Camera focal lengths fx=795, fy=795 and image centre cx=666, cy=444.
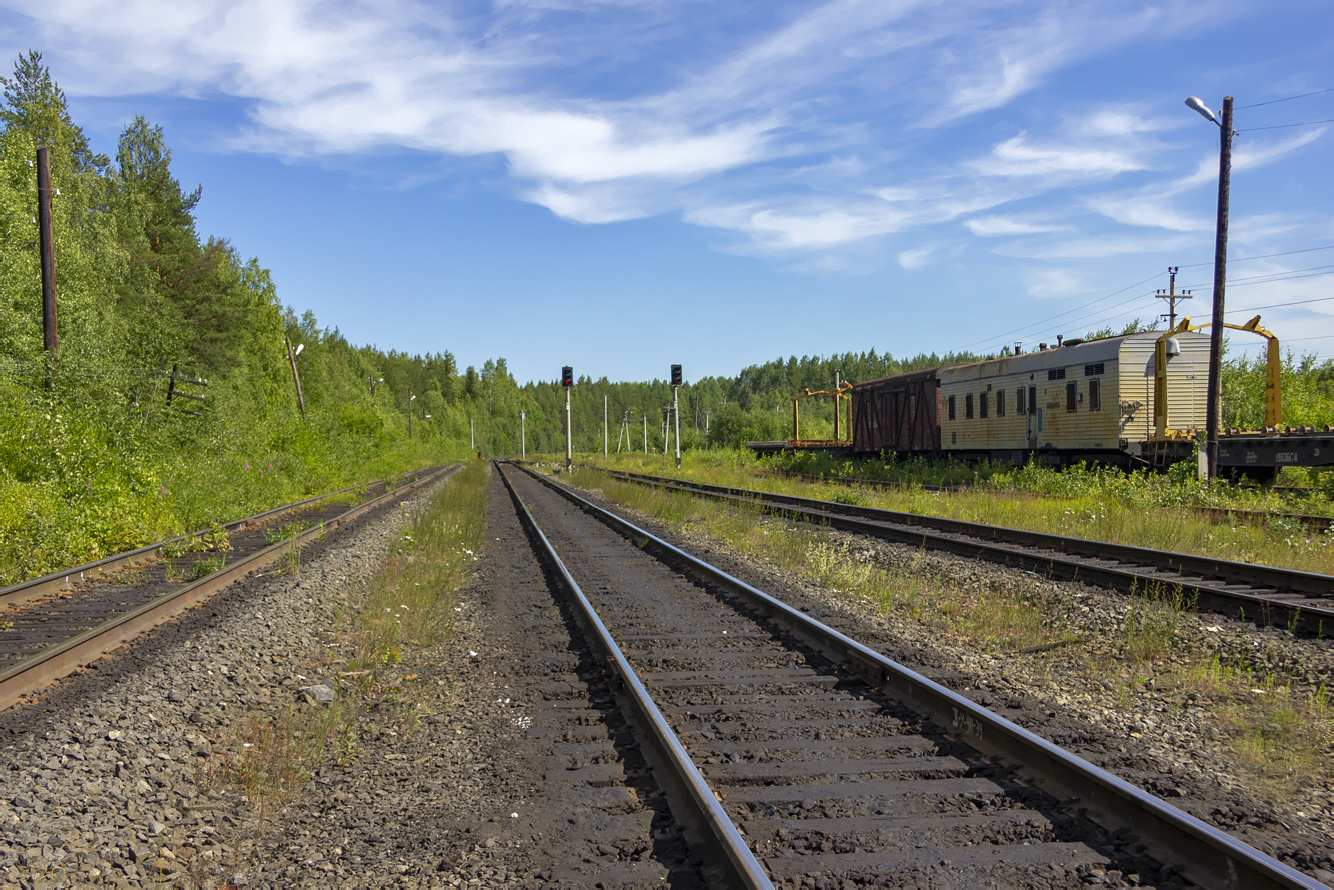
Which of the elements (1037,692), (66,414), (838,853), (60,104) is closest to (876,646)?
(1037,692)

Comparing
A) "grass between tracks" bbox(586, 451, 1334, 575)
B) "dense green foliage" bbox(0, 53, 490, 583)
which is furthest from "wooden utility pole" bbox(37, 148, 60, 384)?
"grass between tracks" bbox(586, 451, 1334, 575)

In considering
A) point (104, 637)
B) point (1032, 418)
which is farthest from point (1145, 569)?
point (1032, 418)

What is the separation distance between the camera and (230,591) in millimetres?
9617

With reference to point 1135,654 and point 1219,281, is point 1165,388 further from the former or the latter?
point 1135,654

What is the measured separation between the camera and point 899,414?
31.5 meters

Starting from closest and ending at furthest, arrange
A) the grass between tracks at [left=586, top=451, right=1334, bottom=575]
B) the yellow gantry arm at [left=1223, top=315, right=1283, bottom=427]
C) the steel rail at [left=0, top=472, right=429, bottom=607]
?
the steel rail at [left=0, top=472, right=429, bottom=607] < the grass between tracks at [left=586, top=451, right=1334, bottom=575] < the yellow gantry arm at [left=1223, top=315, right=1283, bottom=427]

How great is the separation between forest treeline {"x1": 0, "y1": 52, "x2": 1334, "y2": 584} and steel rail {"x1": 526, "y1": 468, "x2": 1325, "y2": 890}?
1065cm

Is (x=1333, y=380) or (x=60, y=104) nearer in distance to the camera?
(x=60, y=104)

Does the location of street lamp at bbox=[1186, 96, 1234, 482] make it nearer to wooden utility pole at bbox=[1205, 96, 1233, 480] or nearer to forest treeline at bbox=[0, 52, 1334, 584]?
wooden utility pole at bbox=[1205, 96, 1233, 480]

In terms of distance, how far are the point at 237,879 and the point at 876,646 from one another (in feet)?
15.9

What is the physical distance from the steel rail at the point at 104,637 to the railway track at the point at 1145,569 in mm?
9653

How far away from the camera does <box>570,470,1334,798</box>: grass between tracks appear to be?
15.2ft

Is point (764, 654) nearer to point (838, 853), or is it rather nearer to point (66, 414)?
point (838, 853)

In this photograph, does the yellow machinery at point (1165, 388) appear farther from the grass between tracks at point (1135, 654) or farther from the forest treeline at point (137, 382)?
the grass between tracks at point (1135, 654)
